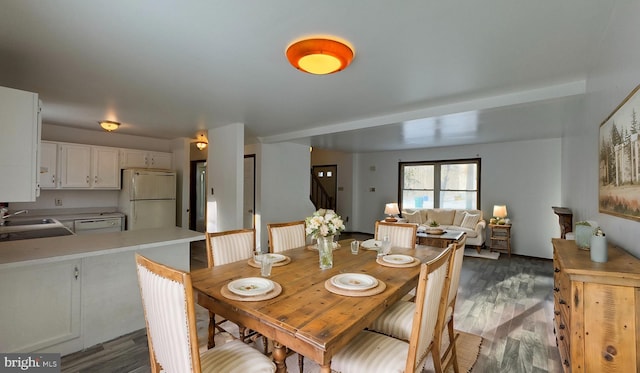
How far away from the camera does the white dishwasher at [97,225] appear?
4.43 metres

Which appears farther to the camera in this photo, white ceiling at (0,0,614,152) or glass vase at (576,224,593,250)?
glass vase at (576,224,593,250)

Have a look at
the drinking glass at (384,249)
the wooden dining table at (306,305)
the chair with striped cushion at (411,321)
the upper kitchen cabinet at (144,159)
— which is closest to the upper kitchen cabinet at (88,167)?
the upper kitchen cabinet at (144,159)

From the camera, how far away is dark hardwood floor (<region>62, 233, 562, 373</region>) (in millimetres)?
2152

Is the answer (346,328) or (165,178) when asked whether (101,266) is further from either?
(165,178)

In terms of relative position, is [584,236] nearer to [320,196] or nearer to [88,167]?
[88,167]

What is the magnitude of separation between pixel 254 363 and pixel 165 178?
4812 mm

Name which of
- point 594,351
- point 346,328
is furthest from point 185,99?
point 594,351

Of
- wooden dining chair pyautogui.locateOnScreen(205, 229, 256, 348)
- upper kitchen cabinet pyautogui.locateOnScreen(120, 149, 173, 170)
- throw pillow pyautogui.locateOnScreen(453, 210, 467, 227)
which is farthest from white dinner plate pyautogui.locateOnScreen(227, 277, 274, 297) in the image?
throw pillow pyautogui.locateOnScreen(453, 210, 467, 227)

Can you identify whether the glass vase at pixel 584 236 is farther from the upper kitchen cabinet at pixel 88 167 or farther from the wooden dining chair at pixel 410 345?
the upper kitchen cabinet at pixel 88 167

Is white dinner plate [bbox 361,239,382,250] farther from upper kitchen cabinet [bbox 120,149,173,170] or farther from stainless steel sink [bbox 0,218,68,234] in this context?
upper kitchen cabinet [bbox 120,149,173,170]

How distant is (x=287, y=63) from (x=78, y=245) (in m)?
2.29

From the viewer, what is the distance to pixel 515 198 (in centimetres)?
586

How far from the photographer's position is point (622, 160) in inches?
62.1

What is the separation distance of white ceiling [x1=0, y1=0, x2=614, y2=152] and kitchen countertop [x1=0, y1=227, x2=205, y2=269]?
1480 millimetres
